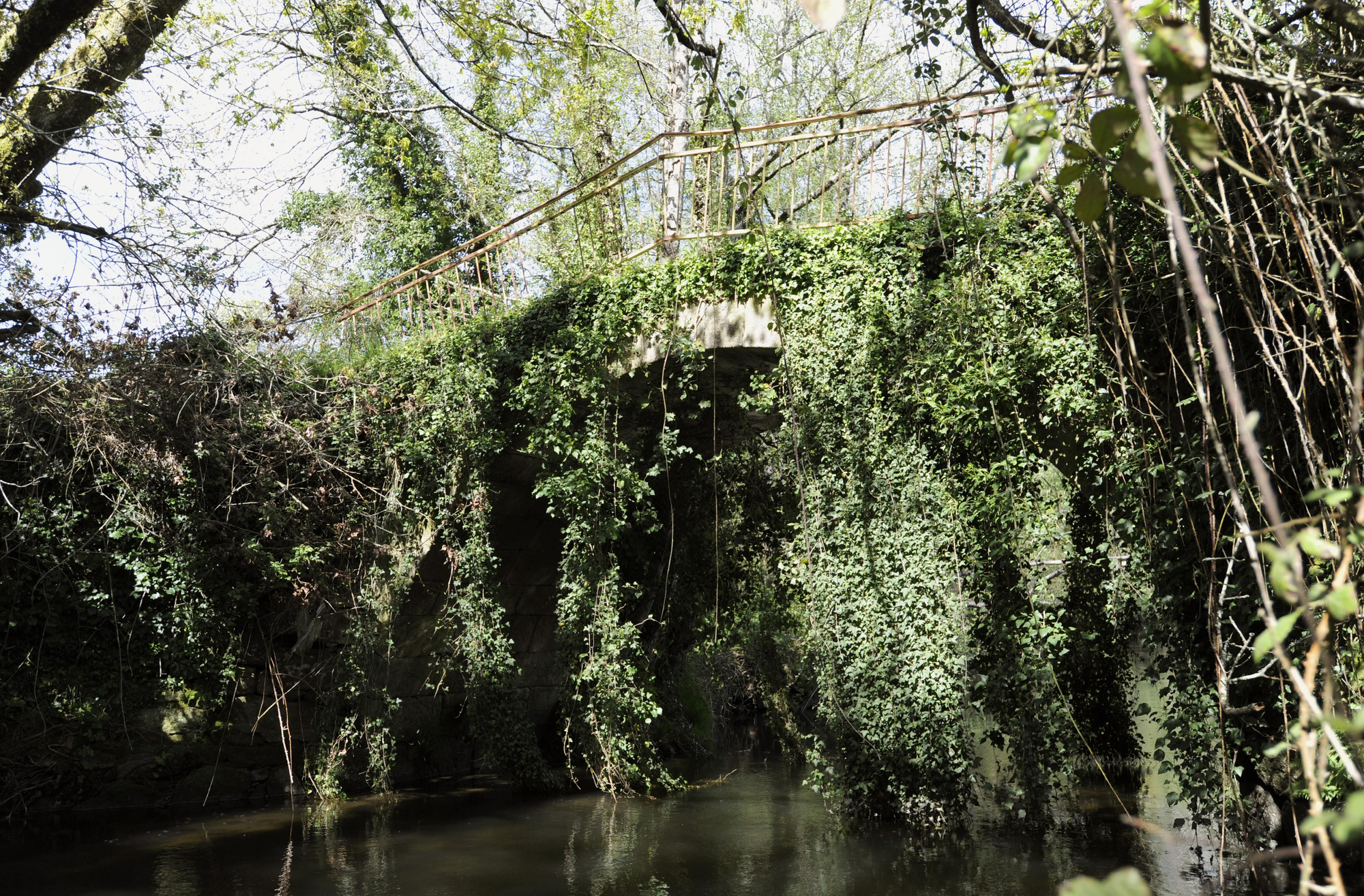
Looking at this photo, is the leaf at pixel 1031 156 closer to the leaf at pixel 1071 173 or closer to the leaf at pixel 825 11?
the leaf at pixel 1071 173

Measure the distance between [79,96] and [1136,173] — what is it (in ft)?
22.6

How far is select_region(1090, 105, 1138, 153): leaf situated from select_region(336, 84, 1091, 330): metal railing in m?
2.51

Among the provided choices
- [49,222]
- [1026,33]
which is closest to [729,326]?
[1026,33]

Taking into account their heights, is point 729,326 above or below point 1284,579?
above

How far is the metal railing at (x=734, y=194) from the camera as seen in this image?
508 centimetres

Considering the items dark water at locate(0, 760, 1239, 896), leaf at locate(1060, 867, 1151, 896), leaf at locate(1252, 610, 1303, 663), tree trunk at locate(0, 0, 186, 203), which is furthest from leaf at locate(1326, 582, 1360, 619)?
tree trunk at locate(0, 0, 186, 203)

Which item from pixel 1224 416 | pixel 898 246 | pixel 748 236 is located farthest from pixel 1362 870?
pixel 748 236

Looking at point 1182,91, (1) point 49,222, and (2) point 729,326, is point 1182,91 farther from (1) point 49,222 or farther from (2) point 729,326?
(1) point 49,222

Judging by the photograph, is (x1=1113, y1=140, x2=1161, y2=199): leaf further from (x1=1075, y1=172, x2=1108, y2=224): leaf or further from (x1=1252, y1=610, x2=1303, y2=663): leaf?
(x1=1252, y1=610, x2=1303, y2=663): leaf

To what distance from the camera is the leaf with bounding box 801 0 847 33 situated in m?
0.95

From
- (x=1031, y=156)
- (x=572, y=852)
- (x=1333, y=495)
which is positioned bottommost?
(x=572, y=852)

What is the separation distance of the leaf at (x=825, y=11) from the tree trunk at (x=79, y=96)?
6.34 m

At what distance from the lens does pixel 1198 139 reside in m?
1.22

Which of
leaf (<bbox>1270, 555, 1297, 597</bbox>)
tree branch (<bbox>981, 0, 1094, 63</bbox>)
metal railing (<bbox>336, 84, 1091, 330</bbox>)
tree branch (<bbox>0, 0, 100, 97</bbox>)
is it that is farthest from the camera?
metal railing (<bbox>336, 84, 1091, 330</bbox>)
